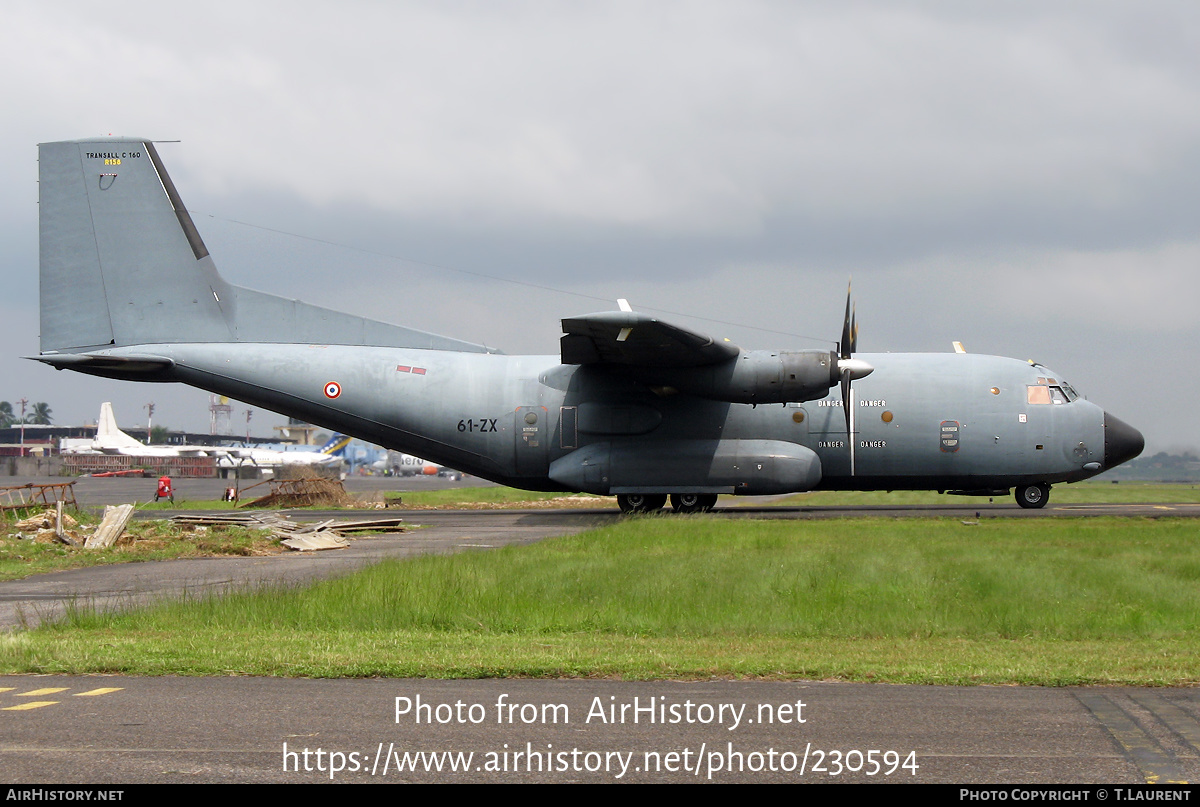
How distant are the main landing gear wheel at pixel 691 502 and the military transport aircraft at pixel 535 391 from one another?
0.21 feet

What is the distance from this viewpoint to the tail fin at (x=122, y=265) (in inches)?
1134

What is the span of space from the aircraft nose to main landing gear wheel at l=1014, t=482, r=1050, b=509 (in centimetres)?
185

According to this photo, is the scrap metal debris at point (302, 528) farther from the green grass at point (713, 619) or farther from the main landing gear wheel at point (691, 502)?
the main landing gear wheel at point (691, 502)

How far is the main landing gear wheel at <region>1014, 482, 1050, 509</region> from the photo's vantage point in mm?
28641

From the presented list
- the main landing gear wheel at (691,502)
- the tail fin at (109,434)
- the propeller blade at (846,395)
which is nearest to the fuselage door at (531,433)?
the main landing gear wheel at (691,502)

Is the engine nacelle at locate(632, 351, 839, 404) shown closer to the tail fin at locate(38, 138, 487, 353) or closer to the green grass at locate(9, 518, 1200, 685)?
the green grass at locate(9, 518, 1200, 685)

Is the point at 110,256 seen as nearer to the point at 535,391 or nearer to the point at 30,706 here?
the point at 535,391

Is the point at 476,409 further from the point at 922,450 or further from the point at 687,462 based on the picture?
the point at 922,450

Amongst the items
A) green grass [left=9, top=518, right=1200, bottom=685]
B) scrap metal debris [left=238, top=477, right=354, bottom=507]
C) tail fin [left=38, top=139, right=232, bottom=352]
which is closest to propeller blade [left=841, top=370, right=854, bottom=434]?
green grass [left=9, top=518, right=1200, bottom=685]

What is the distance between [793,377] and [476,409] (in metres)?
9.06

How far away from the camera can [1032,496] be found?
2867 cm

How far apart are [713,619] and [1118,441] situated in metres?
19.8

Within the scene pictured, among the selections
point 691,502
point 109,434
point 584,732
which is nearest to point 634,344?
point 691,502
